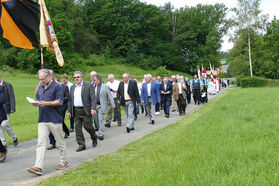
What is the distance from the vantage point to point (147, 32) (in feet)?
286

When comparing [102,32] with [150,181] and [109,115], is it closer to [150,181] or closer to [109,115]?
[109,115]

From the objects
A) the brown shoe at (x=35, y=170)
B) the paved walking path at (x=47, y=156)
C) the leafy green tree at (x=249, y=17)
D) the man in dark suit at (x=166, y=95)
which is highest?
the leafy green tree at (x=249, y=17)

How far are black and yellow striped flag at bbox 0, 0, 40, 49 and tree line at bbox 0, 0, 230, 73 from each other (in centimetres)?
5976

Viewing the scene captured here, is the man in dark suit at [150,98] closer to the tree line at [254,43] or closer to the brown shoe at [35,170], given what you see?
the brown shoe at [35,170]

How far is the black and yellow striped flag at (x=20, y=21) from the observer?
9938 millimetres

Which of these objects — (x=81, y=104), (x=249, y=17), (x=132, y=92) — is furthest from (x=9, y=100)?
(x=249, y=17)

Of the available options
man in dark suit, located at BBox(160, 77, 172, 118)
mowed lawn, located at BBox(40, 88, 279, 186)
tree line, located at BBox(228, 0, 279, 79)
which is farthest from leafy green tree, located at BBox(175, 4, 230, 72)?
mowed lawn, located at BBox(40, 88, 279, 186)

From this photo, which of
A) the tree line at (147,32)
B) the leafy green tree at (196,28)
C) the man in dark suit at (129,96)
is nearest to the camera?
the man in dark suit at (129,96)

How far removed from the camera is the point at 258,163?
473cm

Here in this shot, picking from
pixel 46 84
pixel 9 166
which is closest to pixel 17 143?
pixel 9 166

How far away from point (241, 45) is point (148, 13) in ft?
114

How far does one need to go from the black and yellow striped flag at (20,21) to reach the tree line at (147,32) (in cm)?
5976

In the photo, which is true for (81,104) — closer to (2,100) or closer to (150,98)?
(2,100)

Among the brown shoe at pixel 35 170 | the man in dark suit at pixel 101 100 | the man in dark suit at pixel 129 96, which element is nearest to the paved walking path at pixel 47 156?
the brown shoe at pixel 35 170
